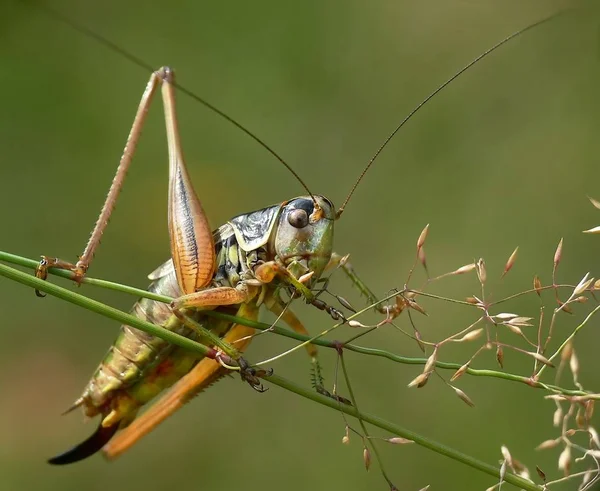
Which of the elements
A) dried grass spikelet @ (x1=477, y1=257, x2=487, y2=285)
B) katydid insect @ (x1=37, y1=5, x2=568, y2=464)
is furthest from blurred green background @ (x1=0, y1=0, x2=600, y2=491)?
dried grass spikelet @ (x1=477, y1=257, x2=487, y2=285)

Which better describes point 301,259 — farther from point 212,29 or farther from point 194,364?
point 212,29

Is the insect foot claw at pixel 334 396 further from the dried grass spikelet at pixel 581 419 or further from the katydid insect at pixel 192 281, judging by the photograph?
the dried grass spikelet at pixel 581 419

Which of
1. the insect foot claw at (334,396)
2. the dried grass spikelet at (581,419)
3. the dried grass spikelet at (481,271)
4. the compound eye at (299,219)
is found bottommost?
the dried grass spikelet at (581,419)

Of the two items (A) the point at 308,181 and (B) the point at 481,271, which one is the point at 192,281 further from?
(A) the point at 308,181

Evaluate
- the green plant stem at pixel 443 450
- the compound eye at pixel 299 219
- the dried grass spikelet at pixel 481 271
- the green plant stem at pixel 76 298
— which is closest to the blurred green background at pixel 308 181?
the compound eye at pixel 299 219

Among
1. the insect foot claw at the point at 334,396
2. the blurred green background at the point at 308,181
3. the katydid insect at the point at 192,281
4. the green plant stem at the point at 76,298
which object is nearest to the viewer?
the green plant stem at the point at 76,298

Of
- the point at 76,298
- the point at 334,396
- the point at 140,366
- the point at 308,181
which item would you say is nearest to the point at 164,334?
the point at 76,298

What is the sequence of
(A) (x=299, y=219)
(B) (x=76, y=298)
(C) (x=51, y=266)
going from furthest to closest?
(A) (x=299, y=219), (C) (x=51, y=266), (B) (x=76, y=298)
